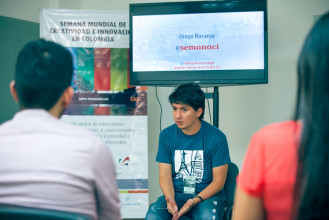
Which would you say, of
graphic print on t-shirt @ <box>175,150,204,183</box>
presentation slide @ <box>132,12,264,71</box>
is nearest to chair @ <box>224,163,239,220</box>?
graphic print on t-shirt @ <box>175,150,204,183</box>

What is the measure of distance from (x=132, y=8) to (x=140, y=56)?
15.4 inches

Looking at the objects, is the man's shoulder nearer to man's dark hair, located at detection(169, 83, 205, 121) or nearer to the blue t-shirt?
the blue t-shirt

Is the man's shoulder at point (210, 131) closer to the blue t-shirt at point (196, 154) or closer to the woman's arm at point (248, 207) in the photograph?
the blue t-shirt at point (196, 154)

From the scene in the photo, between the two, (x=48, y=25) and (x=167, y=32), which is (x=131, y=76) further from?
(x=48, y=25)

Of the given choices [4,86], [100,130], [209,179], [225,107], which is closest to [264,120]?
[225,107]

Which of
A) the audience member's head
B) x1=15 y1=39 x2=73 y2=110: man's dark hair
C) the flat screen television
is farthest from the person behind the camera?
the flat screen television

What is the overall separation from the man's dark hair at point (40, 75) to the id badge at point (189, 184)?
1385 millimetres

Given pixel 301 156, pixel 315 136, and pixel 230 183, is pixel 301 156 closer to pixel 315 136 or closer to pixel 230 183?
pixel 315 136

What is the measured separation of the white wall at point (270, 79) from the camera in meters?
3.14

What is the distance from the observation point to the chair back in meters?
2.24

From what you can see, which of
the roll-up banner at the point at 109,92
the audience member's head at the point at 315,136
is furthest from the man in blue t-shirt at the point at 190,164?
the audience member's head at the point at 315,136

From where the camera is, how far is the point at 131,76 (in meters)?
2.68

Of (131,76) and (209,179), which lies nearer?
(209,179)

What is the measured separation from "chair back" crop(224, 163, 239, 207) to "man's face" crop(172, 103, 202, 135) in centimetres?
37
